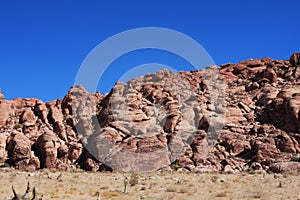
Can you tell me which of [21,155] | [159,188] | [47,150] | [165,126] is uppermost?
[165,126]

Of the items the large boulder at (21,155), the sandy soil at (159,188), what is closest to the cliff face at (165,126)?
the large boulder at (21,155)

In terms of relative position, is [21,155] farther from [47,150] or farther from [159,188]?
[159,188]

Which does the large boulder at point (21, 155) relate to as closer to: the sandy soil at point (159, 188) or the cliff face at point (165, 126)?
the cliff face at point (165, 126)

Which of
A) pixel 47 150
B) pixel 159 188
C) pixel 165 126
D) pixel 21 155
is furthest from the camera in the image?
pixel 165 126

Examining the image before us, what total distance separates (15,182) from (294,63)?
56936mm

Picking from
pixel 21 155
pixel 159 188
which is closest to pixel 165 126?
pixel 21 155

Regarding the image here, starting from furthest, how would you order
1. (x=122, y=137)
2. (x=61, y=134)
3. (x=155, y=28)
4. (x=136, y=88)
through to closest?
(x=136, y=88), (x=155, y=28), (x=61, y=134), (x=122, y=137)

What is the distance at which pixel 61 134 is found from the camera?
174 feet

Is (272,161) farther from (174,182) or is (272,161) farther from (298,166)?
(174,182)

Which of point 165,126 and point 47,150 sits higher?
point 165,126

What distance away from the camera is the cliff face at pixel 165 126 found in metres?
43.0

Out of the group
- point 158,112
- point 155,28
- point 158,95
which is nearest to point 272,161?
point 158,112

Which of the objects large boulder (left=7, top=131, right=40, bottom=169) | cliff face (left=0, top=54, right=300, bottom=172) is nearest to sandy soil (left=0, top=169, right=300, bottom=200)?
cliff face (left=0, top=54, right=300, bottom=172)

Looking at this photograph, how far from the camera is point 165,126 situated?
4894 centimetres
